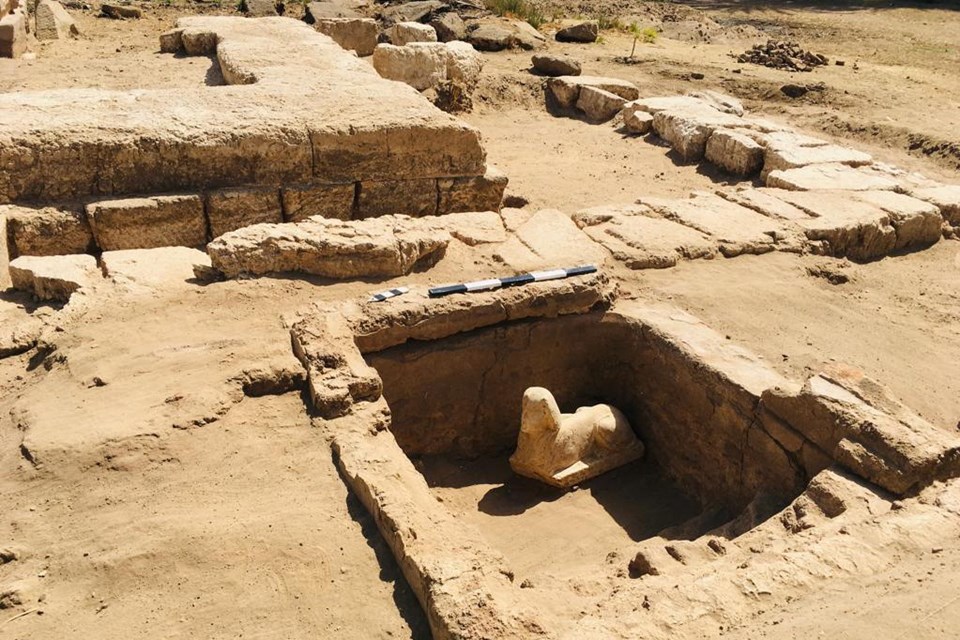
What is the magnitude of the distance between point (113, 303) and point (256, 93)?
92.1 inches

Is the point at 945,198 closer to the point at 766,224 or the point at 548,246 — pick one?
the point at 766,224

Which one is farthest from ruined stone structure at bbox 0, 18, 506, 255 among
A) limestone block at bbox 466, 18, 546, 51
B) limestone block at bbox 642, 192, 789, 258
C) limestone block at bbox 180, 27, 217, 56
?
limestone block at bbox 466, 18, 546, 51

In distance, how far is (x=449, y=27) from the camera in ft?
39.9

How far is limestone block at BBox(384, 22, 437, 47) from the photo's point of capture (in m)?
11.2

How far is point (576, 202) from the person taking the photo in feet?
23.8

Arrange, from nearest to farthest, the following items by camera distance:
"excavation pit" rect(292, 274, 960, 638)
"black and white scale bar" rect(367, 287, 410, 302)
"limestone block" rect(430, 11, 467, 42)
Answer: "excavation pit" rect(292, 274, 960, 638) < "black and white scale bar" rect(367, 287, 410, 302) < "limestone block" rect(430, 11, 467, 42)

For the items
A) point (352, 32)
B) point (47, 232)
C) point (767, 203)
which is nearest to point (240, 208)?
point (47, 232)

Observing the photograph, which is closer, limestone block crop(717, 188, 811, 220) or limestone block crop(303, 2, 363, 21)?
limestone block crop(717, 188, 811, 220)

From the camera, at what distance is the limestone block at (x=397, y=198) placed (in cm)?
609

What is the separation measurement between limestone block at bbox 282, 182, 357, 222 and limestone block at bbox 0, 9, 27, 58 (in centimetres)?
481

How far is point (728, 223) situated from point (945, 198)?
228 cm

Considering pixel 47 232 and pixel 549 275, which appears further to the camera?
pixel 47 232

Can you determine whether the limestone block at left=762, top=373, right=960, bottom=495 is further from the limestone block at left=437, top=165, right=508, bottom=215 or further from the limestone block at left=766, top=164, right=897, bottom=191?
the limestone block at left=766, top=164, right=897, bottom=191

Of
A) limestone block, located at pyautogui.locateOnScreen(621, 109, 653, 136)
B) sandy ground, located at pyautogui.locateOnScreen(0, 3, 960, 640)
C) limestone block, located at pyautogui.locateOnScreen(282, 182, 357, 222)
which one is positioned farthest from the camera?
limestone block, located at pyautogui.locateOnScreen(621, 109, 653, 136)
